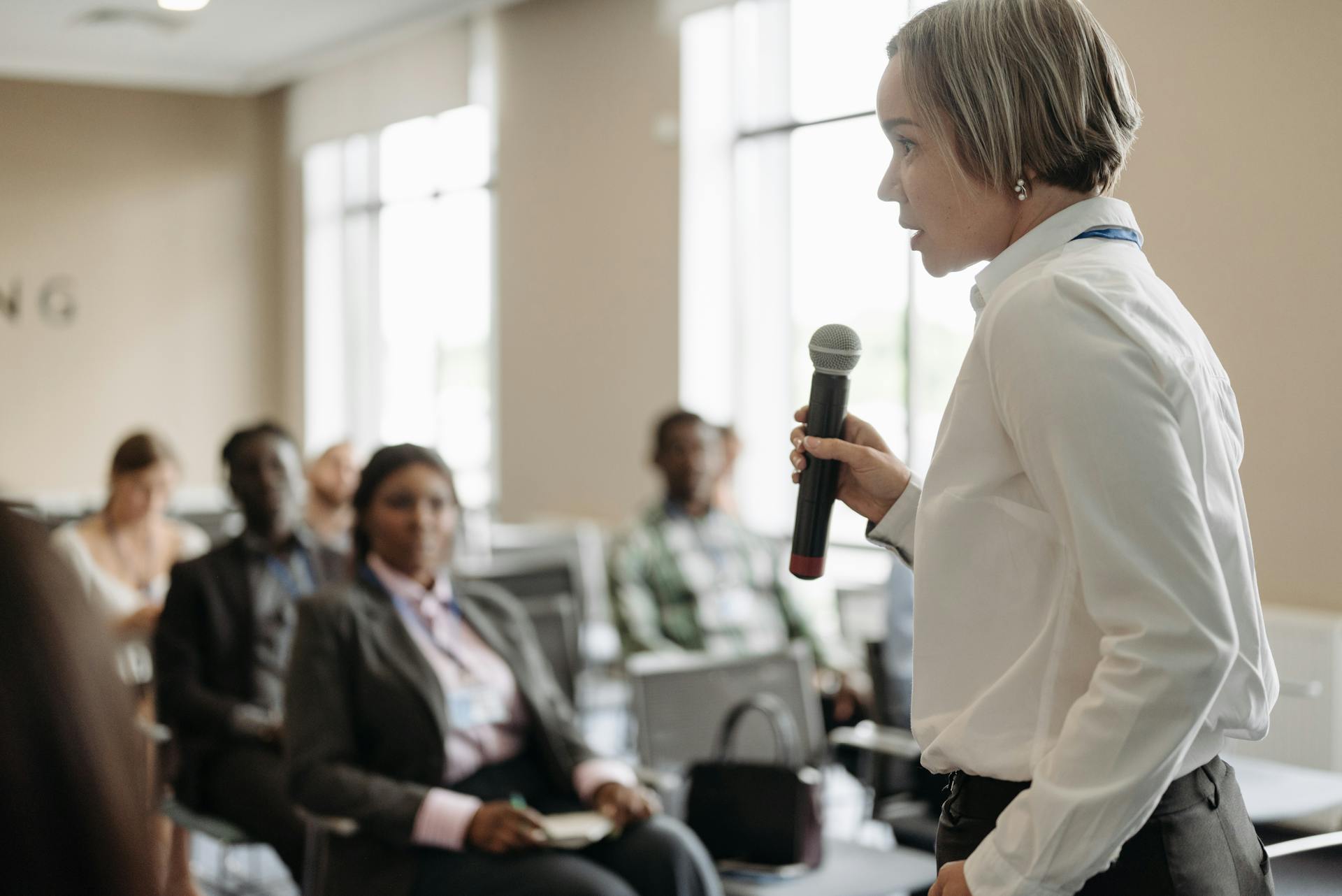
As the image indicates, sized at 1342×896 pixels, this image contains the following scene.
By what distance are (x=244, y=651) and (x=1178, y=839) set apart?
3059 millimetres

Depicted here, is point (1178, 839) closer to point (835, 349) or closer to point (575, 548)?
point (835, 349)

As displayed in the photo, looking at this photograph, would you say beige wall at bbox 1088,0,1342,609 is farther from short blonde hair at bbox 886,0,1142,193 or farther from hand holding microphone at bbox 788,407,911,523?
short blonde hair at bbox 886,0,1142,193

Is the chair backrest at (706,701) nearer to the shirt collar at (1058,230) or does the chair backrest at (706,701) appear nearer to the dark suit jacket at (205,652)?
the dark suit jacket at (205,652)

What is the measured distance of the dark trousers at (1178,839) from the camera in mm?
1050

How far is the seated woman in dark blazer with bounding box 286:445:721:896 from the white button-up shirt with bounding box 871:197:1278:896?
1.63m

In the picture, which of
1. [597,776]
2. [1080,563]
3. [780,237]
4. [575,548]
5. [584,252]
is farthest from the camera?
[584,252]

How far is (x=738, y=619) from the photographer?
449 centimetres

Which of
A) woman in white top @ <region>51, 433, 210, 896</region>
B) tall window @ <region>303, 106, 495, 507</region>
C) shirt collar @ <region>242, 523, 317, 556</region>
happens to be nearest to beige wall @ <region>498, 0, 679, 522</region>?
tall window @ <region>303, 106, 495, 507</region>

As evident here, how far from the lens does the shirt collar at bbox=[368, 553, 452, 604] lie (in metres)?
2.94

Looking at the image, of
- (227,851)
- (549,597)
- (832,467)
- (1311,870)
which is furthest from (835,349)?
(227,851)

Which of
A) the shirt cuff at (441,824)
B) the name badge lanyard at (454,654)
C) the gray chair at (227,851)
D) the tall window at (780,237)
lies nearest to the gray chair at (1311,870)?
the shirt cuff at (441,824)

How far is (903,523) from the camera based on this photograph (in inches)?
52.9

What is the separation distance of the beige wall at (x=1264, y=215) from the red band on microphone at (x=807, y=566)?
126 cm

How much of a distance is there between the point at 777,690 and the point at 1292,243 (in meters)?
1.68
